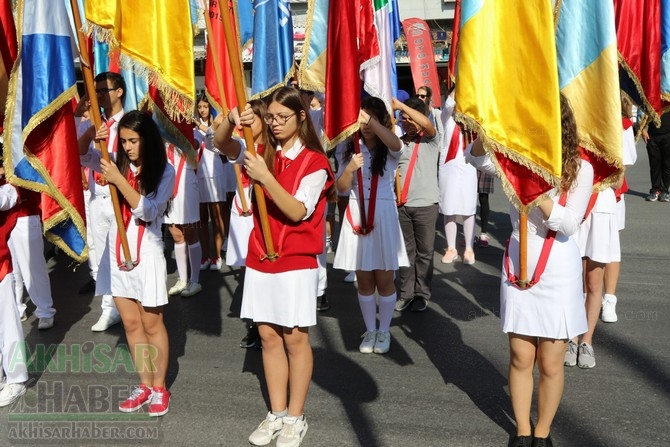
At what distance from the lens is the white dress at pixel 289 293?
3.97m

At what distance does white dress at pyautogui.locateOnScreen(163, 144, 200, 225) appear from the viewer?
751 centimetres

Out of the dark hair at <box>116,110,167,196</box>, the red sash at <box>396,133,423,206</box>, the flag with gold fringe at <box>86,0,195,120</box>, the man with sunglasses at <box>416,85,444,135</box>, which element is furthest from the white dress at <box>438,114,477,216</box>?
the dark hair at <box>116,110,167,196</box>

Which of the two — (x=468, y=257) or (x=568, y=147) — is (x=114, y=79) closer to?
(x=568, y=147)

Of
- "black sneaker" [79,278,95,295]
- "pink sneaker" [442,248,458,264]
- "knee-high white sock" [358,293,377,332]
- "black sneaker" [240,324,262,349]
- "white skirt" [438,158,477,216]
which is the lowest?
"pink sneaker" [442,248,458,264]

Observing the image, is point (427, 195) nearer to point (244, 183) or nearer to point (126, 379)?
point (244, 183)

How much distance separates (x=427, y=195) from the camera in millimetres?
6895

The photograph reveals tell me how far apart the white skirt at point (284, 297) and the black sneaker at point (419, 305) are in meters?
2.88

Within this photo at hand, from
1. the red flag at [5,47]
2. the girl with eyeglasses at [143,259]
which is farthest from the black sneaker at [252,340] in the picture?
the red flag at [5,47]

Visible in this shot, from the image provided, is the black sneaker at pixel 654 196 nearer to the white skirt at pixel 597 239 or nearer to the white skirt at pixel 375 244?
the white skirt at pixel 597 239

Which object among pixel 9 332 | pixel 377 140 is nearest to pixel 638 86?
pixel 377 140

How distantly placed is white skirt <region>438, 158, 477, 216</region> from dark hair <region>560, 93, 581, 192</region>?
4.85 meters

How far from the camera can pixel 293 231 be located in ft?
12.9

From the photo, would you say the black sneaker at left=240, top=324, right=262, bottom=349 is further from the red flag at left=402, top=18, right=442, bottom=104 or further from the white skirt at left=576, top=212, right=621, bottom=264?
the red flag at left=402, top=18, right=442, bottom=104

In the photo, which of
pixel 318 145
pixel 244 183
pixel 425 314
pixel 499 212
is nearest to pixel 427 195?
pixel 425 314
